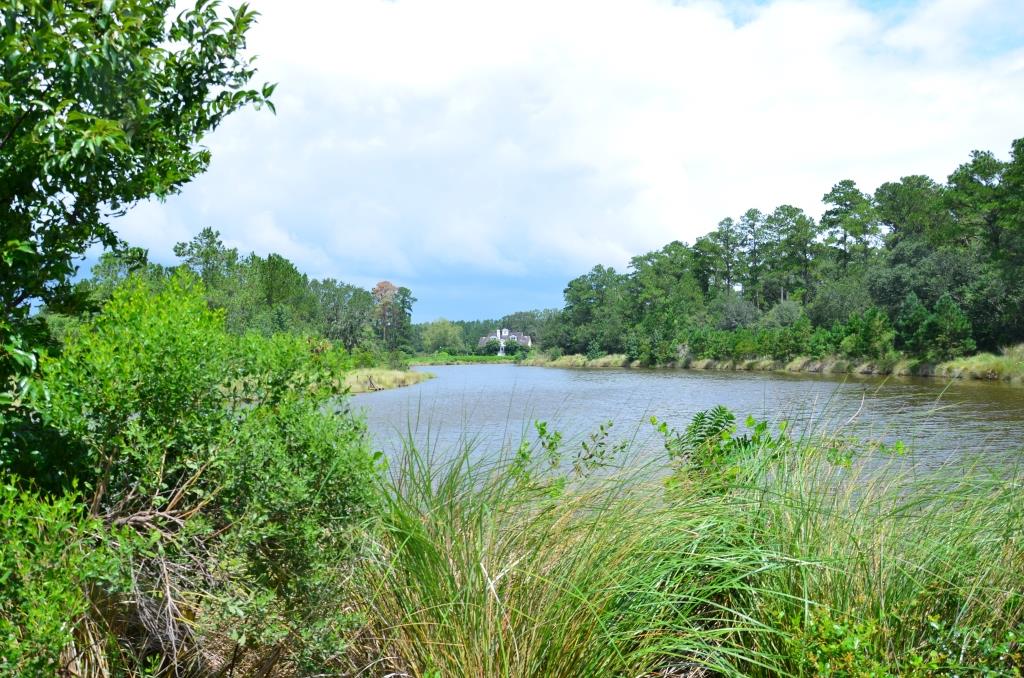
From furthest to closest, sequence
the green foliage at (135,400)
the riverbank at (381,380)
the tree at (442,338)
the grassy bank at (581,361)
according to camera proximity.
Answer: the tree at (442,338)
the grassy bank at (581,361)
the riverbank at (381,380)
the green foliage at (135,400)

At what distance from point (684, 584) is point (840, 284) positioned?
4347 centimetres

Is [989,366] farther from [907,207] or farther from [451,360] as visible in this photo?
[451,360]

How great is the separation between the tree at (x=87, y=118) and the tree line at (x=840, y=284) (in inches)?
1071

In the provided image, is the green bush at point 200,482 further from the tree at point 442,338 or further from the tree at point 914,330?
the tree at point 442,338

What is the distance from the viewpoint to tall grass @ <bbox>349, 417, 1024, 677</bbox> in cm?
178

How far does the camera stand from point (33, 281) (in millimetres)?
1813

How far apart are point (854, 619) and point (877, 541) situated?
0.29 metres

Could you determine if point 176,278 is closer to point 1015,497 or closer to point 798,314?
point 1015,497

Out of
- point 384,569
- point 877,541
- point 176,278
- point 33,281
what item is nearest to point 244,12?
point 176,278

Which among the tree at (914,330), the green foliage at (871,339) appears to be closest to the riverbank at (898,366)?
the green foliage at (871,339)

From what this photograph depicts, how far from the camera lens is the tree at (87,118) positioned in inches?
63.1

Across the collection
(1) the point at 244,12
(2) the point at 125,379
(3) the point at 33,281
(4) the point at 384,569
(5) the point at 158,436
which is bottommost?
(4) the point at 384,569

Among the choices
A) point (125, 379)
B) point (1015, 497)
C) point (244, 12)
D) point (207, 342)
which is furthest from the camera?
point (1015, 497)

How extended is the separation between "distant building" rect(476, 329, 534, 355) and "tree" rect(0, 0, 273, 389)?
86.7 metres
